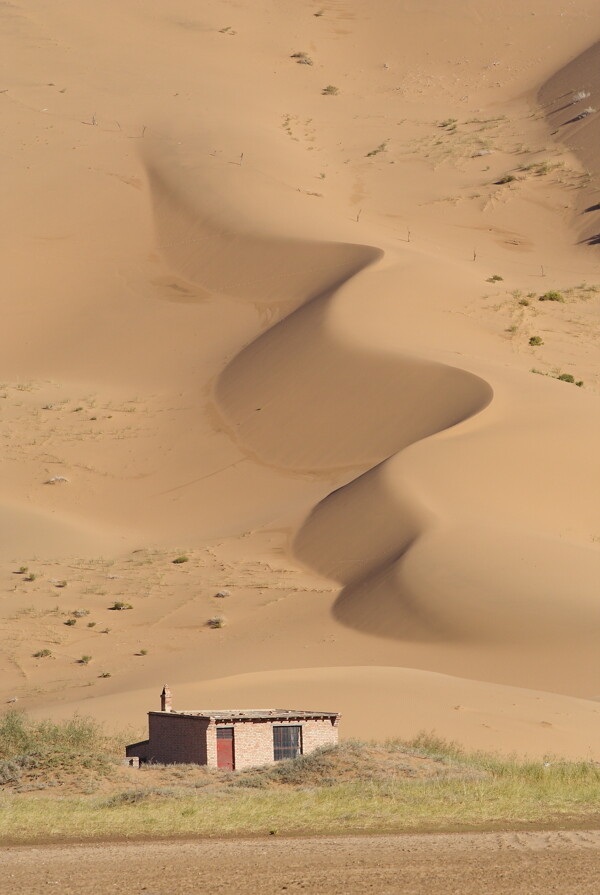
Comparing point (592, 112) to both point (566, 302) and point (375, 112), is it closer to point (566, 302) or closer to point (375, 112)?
point (375, 112)

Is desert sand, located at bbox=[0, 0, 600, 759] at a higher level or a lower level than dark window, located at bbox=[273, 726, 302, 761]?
higher

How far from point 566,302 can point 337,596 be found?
22.5 metres

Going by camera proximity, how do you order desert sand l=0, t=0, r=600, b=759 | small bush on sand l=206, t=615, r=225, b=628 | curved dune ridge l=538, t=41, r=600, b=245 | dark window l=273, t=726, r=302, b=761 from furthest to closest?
curved dune ridge l=538, t=41, r=600, b=245, small bush on sand l=206, t=615, r=225, b=628, desert sand l=0, t=0, r=600, b=759, dark window l=273, t=726, r=302, b=761

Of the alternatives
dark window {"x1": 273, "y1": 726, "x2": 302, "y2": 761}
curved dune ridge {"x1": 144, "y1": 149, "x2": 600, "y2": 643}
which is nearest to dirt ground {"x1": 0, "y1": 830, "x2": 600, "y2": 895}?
dark window {"x1": 273, "y1": 726, "x2": 302, "y2": 761}

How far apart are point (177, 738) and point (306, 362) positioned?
25791mm

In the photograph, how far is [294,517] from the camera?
135 ft

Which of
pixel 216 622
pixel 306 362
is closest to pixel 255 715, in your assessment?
pixel 216 622

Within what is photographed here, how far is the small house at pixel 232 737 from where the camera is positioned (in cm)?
2291

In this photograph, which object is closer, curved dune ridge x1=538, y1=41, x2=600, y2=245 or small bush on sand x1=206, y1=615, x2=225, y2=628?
small bush on sand x1=206, y1=615, x2=225, y2=628

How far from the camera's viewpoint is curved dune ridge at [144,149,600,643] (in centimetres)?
3400

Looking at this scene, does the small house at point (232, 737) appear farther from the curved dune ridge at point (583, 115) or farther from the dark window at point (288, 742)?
the curved dune ridge at point (583, 115)

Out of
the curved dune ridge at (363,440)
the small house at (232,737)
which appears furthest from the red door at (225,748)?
the curved dune ridge at (363,440)

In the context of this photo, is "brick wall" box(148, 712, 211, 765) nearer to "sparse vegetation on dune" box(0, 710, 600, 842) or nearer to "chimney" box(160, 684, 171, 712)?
"chimney" box(160, 684, 171, 712)

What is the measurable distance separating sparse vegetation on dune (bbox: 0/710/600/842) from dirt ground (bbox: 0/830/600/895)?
93 cm
